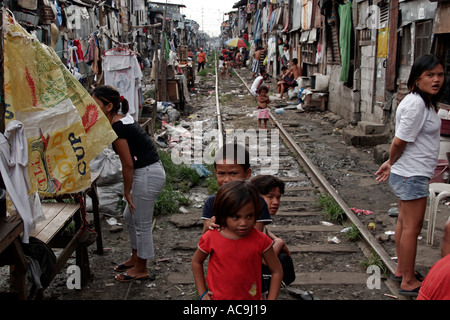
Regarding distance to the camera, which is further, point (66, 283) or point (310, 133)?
point (310, 133)

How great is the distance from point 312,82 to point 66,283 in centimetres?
1398

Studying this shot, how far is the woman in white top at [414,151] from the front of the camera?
→ 3535 mm

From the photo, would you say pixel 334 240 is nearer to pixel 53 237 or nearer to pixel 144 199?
pixel 144 199

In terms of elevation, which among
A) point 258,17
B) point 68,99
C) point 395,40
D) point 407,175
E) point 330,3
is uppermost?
point 258,17

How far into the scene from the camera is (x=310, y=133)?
1238 centimetres

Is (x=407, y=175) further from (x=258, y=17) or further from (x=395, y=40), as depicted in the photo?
(x=258, y=17)

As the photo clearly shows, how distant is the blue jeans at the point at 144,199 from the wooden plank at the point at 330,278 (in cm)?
143

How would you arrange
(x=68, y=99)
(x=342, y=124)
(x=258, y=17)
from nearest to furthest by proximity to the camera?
1. (x=68, y=99)
2. (x=342, y=124)
3. (x=258, y=17)

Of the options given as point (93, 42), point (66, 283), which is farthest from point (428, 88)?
point (93, 42)

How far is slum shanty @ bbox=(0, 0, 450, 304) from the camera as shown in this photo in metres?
3.04

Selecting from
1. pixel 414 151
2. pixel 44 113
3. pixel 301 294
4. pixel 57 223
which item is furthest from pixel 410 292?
pixel 44 113

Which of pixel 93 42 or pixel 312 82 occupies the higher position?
pixel 93 42

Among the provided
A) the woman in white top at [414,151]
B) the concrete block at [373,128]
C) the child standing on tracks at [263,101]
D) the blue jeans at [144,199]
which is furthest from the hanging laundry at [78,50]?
the woman in white top at [414,151]
